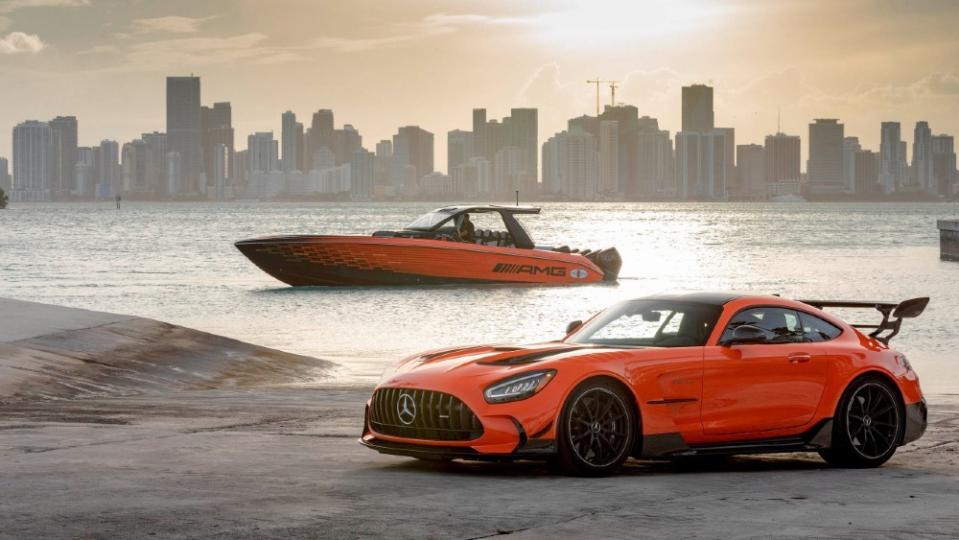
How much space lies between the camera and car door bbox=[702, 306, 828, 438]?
10734 millimetres

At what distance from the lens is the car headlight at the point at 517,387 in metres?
9.96

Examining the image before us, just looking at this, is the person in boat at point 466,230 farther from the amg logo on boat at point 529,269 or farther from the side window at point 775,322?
the side window at point 775,322

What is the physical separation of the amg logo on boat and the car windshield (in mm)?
36163

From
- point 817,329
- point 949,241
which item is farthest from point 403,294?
point 949,241

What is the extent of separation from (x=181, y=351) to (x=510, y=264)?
27645mm

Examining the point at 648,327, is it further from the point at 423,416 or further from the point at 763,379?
the point at 423,416

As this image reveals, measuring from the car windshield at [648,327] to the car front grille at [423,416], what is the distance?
138 centimetres

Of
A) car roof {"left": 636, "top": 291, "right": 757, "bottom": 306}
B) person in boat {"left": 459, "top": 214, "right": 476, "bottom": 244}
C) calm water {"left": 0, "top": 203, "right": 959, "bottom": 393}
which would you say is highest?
person in boat {"left": 459, "top": 214, "right": 476, "bottom": 244}

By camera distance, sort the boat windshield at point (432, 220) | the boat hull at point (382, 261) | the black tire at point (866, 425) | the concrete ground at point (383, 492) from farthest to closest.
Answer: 1. the boat windshield at point (432, 220)
2. the boat hull at point (382, 261)
3. the black tire at point (866, 425)
4. the concrete ground at point (383, 492)

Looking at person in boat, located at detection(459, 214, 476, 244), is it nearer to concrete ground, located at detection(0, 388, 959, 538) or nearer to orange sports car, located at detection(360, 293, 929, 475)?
concrete ground, located at detection(0, 388, 959, 538)

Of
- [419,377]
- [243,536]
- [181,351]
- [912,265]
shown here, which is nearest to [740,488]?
[419,377]

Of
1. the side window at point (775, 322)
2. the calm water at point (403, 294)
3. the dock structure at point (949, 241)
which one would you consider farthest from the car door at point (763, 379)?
the dock structure at point (949, 241)

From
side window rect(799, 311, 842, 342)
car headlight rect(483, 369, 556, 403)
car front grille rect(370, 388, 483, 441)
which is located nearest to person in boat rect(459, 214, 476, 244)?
side window rect(799, 311, 842, 342)

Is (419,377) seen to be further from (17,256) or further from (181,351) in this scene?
(17,256)
